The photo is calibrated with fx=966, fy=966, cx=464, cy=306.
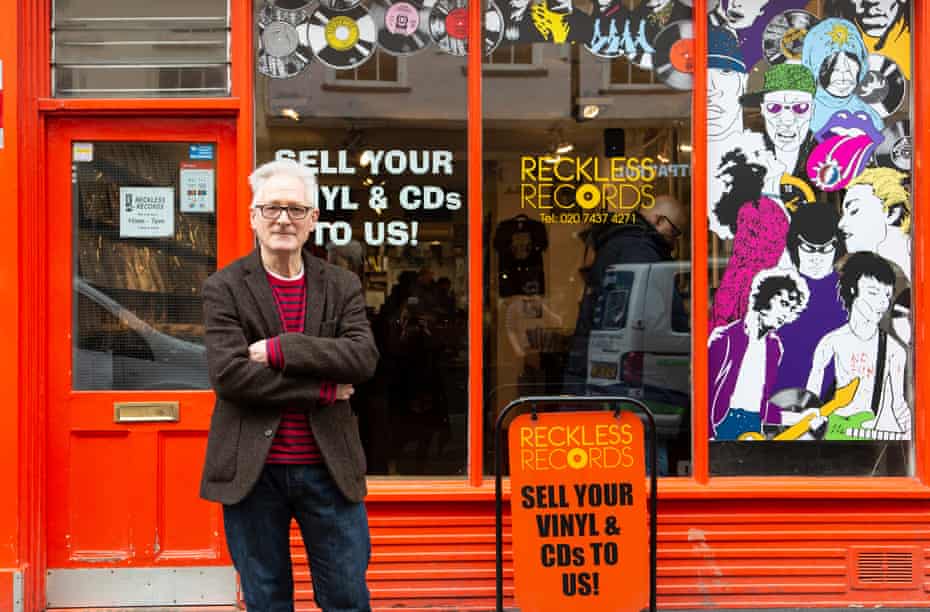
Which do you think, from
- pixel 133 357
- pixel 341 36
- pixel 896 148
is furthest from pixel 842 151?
pixel 133 357

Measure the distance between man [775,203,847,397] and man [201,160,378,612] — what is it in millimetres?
2762

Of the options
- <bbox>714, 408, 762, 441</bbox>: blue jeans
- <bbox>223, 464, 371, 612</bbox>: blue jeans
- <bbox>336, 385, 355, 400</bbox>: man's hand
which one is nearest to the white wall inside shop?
<bbox>714, 408, 762, 441</bbox>: blue jeans

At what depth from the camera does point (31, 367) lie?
4.91m

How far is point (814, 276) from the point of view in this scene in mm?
5188

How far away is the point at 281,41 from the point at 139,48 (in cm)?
75

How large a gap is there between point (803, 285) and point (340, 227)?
2504mm

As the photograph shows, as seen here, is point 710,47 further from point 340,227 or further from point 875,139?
point 340,227

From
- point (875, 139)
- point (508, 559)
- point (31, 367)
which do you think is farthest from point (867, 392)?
point (31, 367)

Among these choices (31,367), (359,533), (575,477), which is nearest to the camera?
(359,533)

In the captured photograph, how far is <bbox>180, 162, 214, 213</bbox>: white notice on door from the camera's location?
16.9ft

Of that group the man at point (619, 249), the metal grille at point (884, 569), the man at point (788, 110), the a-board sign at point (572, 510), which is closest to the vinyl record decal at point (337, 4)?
the man at point (619, 249)

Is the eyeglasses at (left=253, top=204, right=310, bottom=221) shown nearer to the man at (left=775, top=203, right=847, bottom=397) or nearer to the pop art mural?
the pop art mural

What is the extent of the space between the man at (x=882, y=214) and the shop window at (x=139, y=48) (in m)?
3.43

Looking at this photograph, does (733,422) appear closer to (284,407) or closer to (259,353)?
(284,407)
